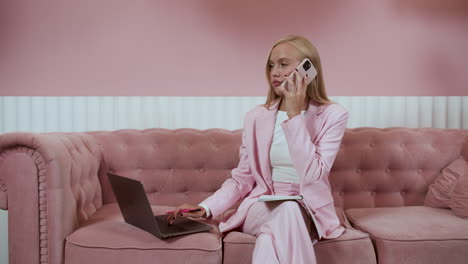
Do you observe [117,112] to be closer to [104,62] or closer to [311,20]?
[104,62]

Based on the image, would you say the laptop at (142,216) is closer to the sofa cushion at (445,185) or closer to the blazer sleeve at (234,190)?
the blazer sleeve at (234,190)

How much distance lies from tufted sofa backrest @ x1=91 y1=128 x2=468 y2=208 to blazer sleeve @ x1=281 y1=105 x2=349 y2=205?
2.34ft

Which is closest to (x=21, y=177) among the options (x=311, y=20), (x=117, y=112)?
(x=117, y=112)

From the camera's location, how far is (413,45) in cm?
305

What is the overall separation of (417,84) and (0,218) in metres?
3.18

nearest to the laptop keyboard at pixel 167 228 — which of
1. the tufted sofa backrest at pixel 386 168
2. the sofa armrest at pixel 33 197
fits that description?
the sofa armrest at pixel 33 197

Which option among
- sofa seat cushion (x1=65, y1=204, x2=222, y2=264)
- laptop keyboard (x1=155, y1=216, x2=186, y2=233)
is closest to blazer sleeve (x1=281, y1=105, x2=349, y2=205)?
sofa seat cushion (x1=65, y1=204, x2=222, y2=264)

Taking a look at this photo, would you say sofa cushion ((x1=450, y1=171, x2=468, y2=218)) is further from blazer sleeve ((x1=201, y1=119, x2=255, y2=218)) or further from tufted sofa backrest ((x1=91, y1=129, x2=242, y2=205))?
tufted sofa backrest ((x1=91, y1=129, x2=242, y2=205))

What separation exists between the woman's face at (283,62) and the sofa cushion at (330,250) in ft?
2.45

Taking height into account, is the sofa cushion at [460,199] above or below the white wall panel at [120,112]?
below

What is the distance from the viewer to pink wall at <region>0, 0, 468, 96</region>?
2982mm

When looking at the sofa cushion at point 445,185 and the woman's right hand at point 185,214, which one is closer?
the woman's right hand at point 185,214

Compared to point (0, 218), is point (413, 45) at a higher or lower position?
higher

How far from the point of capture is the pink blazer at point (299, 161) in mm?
1792
